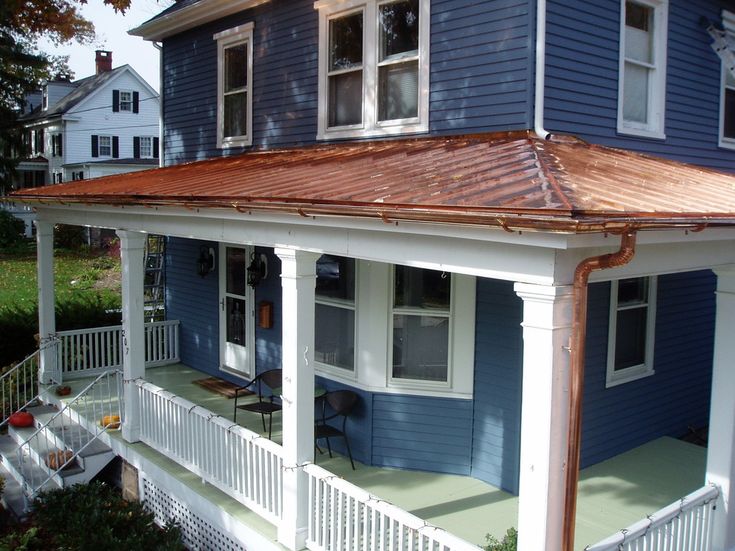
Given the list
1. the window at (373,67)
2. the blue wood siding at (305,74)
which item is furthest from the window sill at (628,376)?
the window at (373,67)

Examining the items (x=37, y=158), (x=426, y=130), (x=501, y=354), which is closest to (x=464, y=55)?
(x=426, y=130)

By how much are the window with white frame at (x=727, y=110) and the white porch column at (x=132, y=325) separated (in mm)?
7612

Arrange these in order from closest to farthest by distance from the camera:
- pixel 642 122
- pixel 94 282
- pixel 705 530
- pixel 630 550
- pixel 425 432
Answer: pixel 630 550 < pixel 705 530 < pixel 425 432 < pixel 642 122 < pixel 94 282

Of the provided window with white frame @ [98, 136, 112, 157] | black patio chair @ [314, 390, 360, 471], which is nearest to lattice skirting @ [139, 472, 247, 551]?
black patio chair @ [314, 390, 360, 471]

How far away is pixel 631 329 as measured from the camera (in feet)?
27.3

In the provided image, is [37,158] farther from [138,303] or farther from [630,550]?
[630,550]

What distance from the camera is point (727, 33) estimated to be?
8695 mm

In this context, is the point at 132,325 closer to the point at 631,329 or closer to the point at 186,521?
the point at 186,521

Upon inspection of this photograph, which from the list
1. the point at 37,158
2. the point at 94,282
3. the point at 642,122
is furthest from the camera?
the point at 37,158

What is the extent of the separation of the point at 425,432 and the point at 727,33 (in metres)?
6.18

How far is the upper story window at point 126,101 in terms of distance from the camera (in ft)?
127

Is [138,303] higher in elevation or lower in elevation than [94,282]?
higher

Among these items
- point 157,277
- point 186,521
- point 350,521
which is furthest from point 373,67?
point 157,277

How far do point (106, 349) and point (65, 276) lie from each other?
1544 cm
